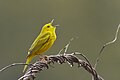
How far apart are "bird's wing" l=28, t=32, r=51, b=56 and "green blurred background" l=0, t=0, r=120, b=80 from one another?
3283 mm

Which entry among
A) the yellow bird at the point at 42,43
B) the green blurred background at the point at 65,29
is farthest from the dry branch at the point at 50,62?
the green blurred background at the point at 65,29

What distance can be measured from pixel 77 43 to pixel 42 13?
82 cm

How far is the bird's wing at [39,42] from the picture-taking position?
1.43 meters

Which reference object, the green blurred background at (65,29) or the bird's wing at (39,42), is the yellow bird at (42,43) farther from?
the green blurred background at (65,29)

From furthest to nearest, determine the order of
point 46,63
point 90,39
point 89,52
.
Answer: point 90,39 < point 89,52 < point 46,63

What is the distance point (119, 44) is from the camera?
5.64 meters

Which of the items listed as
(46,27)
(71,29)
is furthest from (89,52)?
(46,27)

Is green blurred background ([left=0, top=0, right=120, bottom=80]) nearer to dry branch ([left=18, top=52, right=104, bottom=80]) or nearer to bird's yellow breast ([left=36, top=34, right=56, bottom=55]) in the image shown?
bird's yellow breast ([left=36, top=34, right=56, bottom=55])

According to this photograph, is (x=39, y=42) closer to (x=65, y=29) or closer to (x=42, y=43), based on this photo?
(x=42, y=43)

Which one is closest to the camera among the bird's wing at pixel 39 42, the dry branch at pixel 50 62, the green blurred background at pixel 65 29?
the dry branch at pixel 50 62

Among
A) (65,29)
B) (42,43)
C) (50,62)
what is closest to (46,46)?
(42,43)

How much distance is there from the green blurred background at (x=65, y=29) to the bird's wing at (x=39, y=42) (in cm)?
328

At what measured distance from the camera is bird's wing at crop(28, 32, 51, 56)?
4.69 feet

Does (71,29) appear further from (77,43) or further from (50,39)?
(50,39)
